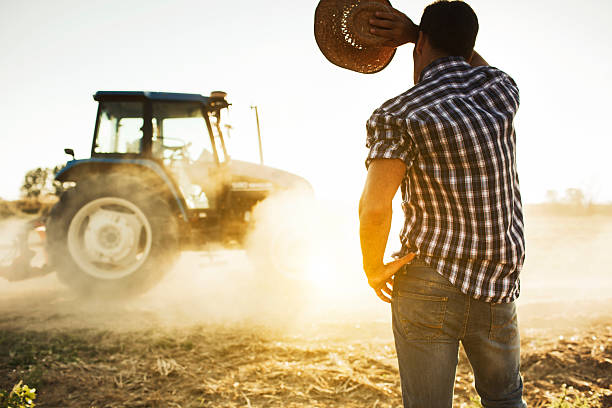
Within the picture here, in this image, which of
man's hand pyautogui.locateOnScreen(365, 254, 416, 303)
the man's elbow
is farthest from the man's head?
man's hand pyautogui.locateOnScreen(365, 254, 416, 303)

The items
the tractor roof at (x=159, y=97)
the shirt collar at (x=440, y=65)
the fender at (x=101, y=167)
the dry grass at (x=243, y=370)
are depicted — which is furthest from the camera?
the tractor roof at (x=159, y=97)

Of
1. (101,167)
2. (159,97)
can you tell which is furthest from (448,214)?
(101,167)

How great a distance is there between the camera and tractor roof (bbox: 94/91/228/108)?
17.6 ft

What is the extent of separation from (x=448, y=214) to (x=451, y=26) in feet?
1.98

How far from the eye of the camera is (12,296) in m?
5.69

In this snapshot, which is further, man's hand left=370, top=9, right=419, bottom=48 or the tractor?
the tractor

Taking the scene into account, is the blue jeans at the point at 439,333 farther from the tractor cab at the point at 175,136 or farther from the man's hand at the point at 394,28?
the tractor cab at the point at 175,136

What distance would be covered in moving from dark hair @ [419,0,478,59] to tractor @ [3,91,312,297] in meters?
4.42

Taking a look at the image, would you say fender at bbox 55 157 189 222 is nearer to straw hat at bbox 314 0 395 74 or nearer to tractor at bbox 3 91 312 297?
tractor at bbox 3 91 312 297

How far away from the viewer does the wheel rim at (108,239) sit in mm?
5078

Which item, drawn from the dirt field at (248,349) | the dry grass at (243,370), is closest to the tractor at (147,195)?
the dirt field at (248,349)

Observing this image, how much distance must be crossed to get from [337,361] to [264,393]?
699 mm

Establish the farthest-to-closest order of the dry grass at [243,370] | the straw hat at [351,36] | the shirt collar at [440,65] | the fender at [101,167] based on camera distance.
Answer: the fender at [101,167], the dry grass at [243,370], the straw hat at [351,36], the shirt collar at [440,65]

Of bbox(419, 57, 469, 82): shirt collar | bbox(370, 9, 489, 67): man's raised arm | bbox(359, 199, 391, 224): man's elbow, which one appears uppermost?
bbox(370, 9, 489, 67): man's raised arm
